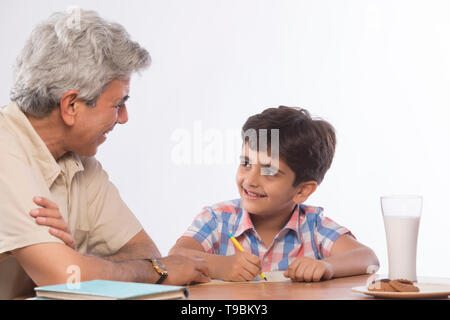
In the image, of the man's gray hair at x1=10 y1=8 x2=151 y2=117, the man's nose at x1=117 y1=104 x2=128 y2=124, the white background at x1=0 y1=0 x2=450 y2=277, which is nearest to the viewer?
the man's gray hair at x1=10 y1=8 x2=151 y2=117

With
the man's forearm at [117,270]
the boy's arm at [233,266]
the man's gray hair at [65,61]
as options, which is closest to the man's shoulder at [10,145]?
the man's gray hair at [65,61]

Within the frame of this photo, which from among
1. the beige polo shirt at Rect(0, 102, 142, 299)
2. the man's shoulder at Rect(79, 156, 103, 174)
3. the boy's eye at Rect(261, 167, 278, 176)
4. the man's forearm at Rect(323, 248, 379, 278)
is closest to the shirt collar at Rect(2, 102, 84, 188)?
the beige polo shirt at Rect(0, 102, 142, 299)

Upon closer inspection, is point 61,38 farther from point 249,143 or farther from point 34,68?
point 249,143

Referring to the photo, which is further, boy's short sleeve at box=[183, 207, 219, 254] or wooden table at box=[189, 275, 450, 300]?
boy's short sleeve at box=[183, 207, 219, 254]

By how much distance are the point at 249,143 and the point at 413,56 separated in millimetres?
976

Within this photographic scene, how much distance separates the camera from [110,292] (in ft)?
2.49

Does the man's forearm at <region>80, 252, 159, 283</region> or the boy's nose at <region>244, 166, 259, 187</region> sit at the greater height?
the boy's nose at <region>244, 166, 259, 187</region>

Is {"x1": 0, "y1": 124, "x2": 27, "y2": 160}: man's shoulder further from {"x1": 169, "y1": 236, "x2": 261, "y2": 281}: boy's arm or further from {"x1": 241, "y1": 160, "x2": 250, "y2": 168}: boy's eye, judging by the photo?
{"x1": 241, "y1": 160, "x2": 250, "y2": 168}: boy's eye

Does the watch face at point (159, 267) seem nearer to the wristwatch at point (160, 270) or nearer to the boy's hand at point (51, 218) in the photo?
the wristwatch at point (160, 270)

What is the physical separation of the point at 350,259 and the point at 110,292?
691mm

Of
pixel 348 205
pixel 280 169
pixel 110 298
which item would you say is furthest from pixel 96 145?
pixel 348 205

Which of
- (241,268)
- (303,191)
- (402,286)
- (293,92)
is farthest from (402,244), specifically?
(293,92)

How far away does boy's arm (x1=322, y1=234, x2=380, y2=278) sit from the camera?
4.13ft

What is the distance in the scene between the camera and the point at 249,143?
1561 mm
